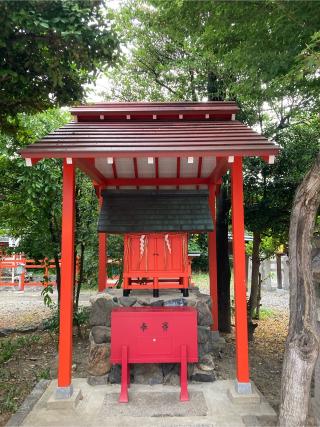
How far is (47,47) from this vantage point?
190 inches

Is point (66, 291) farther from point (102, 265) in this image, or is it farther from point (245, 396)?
point (245, 396)

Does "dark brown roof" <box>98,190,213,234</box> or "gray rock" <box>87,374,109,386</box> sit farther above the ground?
"dark brown roof" <box>98,190,213,234</box>

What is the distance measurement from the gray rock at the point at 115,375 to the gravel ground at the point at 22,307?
552 cm

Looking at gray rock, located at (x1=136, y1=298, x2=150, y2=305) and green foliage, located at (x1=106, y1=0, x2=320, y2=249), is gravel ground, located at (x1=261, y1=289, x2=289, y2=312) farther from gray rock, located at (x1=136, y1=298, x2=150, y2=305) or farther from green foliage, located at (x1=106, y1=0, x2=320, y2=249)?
gray rock, located at (x1=136, y1=298, x2=150, y2=305)

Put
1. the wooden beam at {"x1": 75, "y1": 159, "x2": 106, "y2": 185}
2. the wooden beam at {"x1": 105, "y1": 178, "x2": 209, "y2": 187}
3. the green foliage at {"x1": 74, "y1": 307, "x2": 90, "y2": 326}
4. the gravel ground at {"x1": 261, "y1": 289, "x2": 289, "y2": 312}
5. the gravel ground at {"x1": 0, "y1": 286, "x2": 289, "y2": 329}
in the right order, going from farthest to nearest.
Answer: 1. the gravel ground at {"x1": 261, "y1": 289, "x2": 289, "y2": 312}
2. the gravel ground at {"x1": 0, "y1": 286, "x2": 289, "y2": 329}
3. the green foliage at {"x1": 74, "y1": 307, "x2": 90, "y2": 326}
4. the wooden beam at {"x1": 105, "y1": 178, "x2": 209, "y2": 187}
5. the wooden beam at {"x1": 75, "y1": 159, "x2": 106, "y2": 185}

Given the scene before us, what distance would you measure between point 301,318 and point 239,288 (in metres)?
1.29

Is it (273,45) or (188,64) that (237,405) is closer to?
(273,45)

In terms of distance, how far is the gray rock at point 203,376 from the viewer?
5.75 meters

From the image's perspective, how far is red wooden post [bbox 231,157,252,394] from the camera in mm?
4941

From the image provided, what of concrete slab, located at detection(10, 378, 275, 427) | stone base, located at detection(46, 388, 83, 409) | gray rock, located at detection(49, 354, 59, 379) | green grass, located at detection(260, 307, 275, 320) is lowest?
green grass, located at detection(260, 307, 275, 320)

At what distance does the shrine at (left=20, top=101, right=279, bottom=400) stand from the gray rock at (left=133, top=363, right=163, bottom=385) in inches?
25.2

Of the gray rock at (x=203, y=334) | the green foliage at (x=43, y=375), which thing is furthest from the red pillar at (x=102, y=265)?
the gray rock at (x=203, y=334)

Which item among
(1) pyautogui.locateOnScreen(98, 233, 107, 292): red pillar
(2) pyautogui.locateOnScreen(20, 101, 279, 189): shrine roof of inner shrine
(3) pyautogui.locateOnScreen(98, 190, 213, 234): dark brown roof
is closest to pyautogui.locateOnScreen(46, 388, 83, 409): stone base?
(3) pyautogui.locateOnScreen(98, 190, 213, 234): dark brown roof

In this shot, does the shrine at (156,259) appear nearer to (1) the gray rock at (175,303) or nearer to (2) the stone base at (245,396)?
(1) the gray rock at (175,303)
